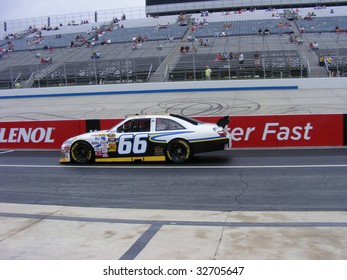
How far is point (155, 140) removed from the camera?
12.3 m

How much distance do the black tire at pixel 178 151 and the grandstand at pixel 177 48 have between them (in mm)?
20319

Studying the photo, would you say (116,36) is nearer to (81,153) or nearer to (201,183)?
(81,153)

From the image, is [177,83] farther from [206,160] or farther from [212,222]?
[212,222]

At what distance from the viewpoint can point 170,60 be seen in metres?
36.8

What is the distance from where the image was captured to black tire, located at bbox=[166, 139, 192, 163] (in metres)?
12.2

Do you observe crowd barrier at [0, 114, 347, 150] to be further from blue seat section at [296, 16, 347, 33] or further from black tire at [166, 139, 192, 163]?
blue seat section at [296, 16, 347, 33]

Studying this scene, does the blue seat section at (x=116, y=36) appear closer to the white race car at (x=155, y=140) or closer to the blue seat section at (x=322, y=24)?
the blue seat section at (x=322, y=24)

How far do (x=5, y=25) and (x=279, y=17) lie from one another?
38448mm

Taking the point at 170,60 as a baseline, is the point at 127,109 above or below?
below

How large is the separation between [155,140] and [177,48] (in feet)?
98.0

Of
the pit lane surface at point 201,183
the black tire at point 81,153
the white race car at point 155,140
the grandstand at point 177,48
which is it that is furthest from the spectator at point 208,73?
the black tire at point 81,153

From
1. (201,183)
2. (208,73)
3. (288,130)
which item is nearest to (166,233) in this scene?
(201,183)

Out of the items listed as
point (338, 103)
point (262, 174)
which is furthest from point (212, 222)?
point (338, 103)

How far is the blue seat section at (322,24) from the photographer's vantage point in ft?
140
